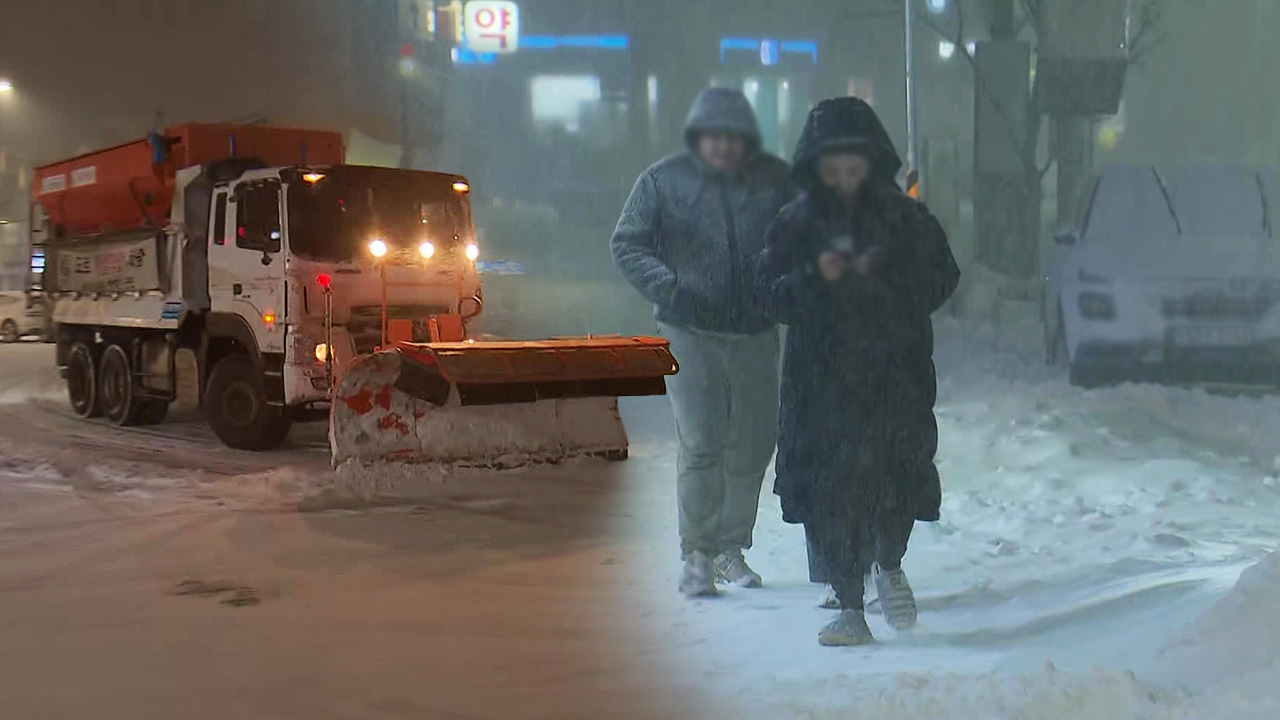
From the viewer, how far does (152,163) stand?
11.0 metres

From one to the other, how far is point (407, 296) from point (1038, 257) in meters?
7.26

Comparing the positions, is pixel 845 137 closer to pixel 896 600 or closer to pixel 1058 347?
pixel 896 600

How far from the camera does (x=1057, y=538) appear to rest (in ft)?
17.6

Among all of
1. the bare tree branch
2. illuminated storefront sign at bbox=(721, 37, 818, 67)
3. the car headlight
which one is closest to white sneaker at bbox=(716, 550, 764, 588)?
illuminated storefront sign at bbox=(721, 37, 818, 67)

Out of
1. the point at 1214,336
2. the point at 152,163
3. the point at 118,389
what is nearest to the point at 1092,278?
the point at 1214,336

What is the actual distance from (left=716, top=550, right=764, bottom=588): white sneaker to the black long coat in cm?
76

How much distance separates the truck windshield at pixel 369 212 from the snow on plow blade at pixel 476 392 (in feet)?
6.93

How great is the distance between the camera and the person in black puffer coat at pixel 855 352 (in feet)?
12.7

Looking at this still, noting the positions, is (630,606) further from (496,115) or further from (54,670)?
(496,115)

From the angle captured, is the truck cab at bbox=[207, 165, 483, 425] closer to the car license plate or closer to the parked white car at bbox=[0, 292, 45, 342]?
the car license plate

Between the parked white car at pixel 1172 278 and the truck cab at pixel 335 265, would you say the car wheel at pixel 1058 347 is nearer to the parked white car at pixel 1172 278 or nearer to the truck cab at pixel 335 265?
the parked white car at pixel 1172 278

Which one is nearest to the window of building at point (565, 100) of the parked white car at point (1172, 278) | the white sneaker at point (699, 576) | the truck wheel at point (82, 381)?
the white sneaker at point (699, 576)

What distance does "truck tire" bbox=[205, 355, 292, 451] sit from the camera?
31.7 ft

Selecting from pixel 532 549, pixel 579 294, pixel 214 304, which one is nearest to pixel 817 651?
pixel 532 549
